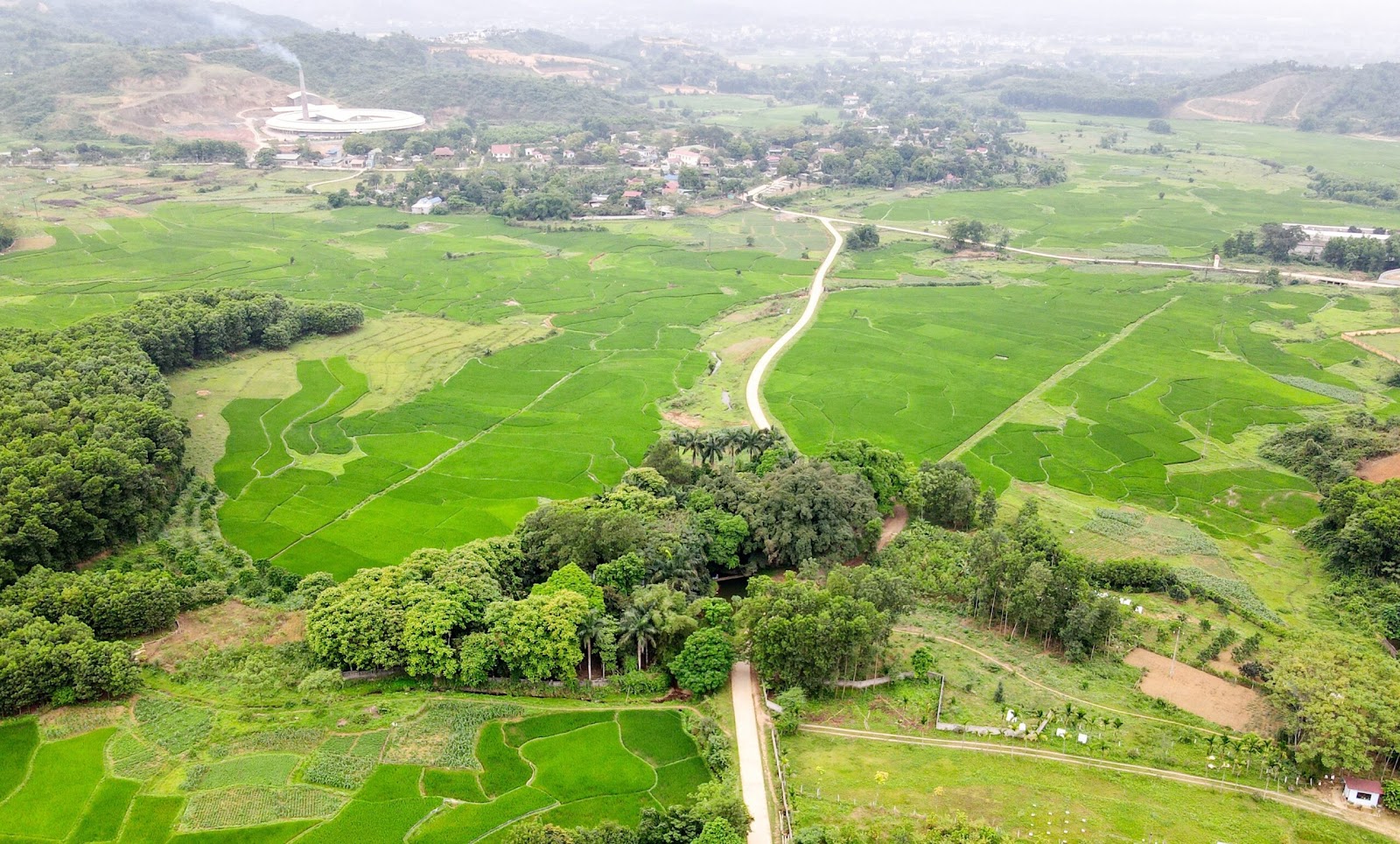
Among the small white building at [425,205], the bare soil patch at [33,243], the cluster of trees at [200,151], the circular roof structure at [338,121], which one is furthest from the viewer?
the circular roof structure at [338,121]

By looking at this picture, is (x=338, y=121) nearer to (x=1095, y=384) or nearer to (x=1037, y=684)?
(x=1095, y=384)

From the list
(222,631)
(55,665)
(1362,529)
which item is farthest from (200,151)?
(1362,529)

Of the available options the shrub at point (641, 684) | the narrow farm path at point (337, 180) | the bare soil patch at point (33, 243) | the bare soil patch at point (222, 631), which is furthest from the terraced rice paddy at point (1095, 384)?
the narrow farm path at point (337, 180)

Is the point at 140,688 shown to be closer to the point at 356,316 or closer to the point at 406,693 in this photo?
the point at 406,693

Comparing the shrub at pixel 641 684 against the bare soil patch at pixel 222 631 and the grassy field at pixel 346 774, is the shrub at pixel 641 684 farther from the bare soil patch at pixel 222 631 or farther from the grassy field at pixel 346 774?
the bare soil patch at pixel 222 631

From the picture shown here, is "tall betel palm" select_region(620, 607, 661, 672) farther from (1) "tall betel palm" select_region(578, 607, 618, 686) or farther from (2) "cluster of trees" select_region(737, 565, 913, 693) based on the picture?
(2) "cluster of trees" select_region(737, 565, 913, 693)

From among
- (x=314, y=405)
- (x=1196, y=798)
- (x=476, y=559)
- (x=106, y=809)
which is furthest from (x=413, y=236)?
(x=1196, y=798)
